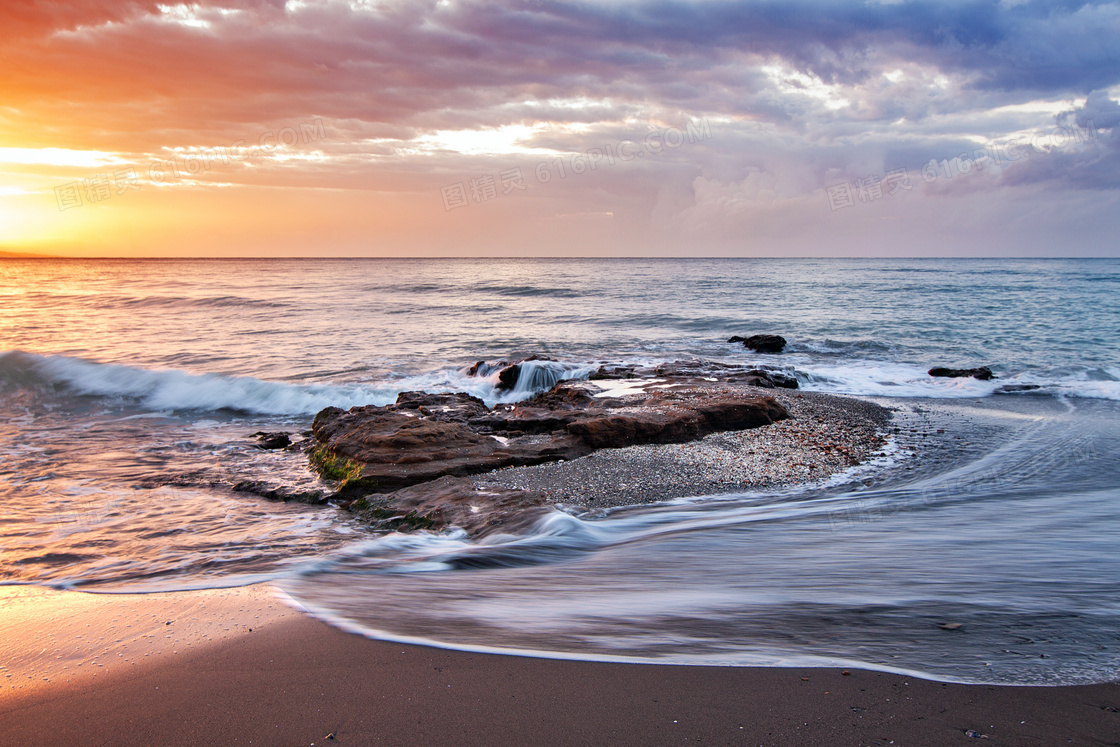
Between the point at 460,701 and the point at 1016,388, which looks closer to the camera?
the point at 460,701

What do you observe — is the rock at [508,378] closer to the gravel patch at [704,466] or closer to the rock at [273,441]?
the rock at [273,441]

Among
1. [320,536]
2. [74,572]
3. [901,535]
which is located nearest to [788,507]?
[901,535]

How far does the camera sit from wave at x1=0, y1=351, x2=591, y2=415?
12.6m

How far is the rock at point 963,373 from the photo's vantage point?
14.0 m

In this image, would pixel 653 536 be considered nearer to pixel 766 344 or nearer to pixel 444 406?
pixel 444 406

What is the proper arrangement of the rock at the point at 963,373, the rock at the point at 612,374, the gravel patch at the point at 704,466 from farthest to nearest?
the rock at the point at 963,373 < the rock at the point at 612,374 < the gravel patch at the point at 704,466

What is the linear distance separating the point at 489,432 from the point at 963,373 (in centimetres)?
1219

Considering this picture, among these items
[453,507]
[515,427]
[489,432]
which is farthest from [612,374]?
[453,507]

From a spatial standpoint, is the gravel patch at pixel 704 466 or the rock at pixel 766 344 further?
the rock at pixel 766 344

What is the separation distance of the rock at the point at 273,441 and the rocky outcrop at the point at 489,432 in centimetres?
49

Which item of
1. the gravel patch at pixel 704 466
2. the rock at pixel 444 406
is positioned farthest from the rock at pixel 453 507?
the rock at pixel 444 406

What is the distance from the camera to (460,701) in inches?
97.0

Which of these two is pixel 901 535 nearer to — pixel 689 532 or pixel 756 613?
pixel 689 532

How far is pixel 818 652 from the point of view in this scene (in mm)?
2889
